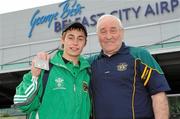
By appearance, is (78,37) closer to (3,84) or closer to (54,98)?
(54,98)

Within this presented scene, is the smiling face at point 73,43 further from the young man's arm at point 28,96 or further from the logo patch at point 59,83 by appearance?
the young man's arm at point 28,96

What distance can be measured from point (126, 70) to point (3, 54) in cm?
2186

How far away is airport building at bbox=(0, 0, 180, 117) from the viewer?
66.3ft

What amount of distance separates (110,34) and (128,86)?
51cm

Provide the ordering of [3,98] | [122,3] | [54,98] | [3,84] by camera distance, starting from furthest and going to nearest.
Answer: [3,98] → [122,3] → [3,84] → [54,98]

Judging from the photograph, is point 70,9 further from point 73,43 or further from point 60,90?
point 60,90

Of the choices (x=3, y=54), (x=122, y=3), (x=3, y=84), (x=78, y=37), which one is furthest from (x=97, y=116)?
(x=3, y=54)

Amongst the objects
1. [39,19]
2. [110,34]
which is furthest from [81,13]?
[110,34]

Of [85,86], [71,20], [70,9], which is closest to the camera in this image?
[85,86]

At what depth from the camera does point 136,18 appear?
2189 centimetres

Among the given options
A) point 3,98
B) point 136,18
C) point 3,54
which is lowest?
point 3,98

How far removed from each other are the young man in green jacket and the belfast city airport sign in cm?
1805

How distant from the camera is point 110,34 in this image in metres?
3.71

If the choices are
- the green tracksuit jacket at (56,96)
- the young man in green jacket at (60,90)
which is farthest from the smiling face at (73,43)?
the green tracksuit jacket at (56,96)
